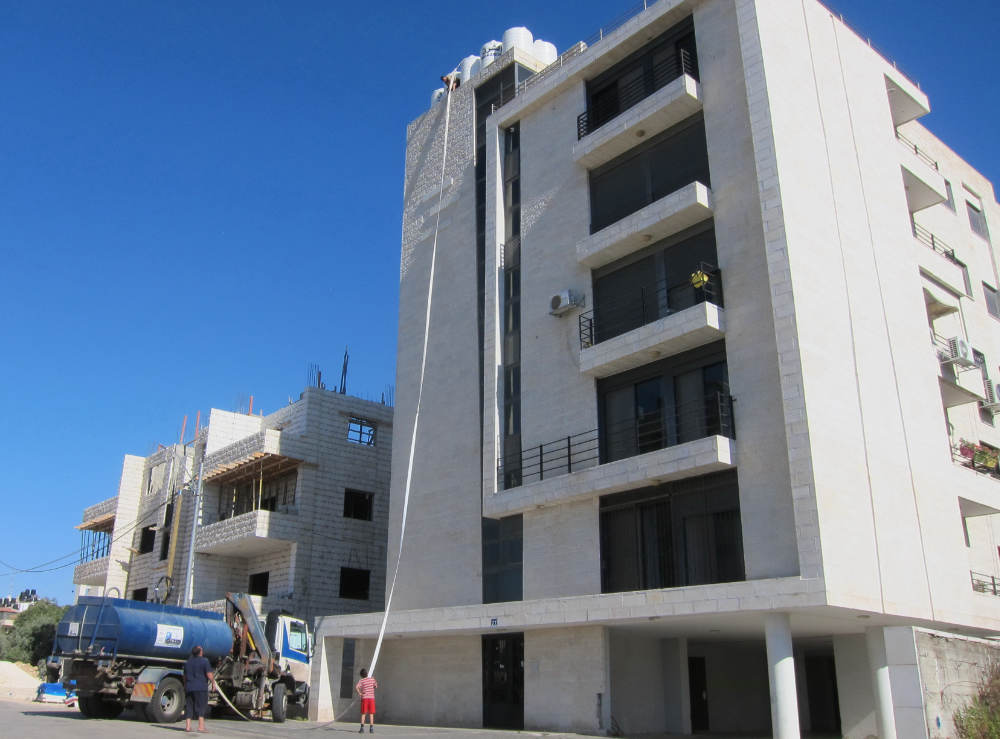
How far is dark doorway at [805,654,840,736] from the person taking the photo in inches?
1043

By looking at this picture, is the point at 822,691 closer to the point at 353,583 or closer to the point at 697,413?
the point at 697,413

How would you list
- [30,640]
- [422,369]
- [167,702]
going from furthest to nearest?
[30,640], [422,369], [167,702]

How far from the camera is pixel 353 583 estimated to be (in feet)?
121

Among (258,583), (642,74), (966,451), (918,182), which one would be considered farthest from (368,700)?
(918,182)

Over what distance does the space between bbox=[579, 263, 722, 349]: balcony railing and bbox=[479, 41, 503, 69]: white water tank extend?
13.0 metres

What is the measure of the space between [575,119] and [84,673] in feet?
67.5

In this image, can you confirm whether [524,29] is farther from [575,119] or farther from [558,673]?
[558,673]

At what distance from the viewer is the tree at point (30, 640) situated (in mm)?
59812

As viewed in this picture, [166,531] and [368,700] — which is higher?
[166,531]

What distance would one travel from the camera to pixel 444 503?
27.8 meters

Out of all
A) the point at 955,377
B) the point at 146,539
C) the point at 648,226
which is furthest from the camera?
the point at 146,539

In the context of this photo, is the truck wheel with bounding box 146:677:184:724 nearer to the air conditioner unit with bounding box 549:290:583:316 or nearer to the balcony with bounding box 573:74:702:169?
the air conditioner unit with bounding box 549:290:583:316

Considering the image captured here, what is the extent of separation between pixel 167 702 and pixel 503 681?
28.3 ft

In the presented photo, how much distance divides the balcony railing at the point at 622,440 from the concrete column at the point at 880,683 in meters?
5.56
